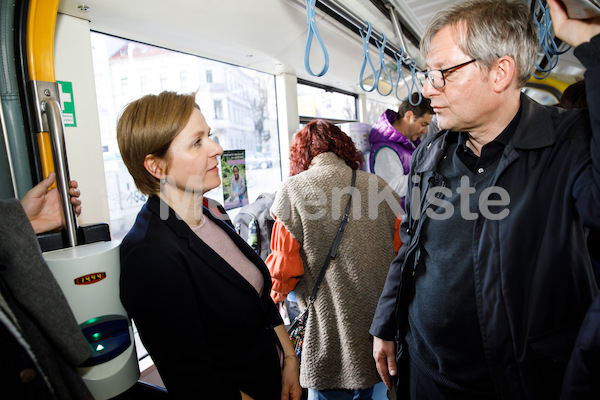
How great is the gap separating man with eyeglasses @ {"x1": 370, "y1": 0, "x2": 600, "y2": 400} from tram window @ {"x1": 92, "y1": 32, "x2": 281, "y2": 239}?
1.08m

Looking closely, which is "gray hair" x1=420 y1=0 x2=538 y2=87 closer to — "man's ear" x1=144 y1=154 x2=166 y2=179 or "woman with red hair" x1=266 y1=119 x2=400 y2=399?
"woman with red hair" x1=266 y1=119 x2=400 y2=399

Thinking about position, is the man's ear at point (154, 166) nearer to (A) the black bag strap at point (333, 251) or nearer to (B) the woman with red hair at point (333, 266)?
(B) the woman with red hair at point (333, 266)

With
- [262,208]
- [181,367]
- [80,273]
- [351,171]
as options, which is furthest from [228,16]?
[181,367]

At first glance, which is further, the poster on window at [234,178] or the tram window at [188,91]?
the poster on window at [234,178]

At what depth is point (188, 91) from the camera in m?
1.33

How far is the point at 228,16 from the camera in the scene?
6.70ft

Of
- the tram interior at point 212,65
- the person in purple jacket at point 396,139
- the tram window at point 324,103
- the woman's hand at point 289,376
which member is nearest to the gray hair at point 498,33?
the tram interior at point 212,65

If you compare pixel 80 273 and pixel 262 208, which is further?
pixel 262 208

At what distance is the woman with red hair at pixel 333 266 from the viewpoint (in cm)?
182

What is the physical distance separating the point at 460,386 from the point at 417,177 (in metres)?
0.81

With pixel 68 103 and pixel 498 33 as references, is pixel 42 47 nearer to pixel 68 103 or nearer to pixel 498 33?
pixel 68 103

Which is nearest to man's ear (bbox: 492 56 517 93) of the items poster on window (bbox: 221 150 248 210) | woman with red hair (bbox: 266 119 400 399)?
woman with red hair (bbox: 266 119 400 399)

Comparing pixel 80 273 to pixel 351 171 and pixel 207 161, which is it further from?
pixel 351 171

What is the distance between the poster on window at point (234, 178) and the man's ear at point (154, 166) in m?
1.70
